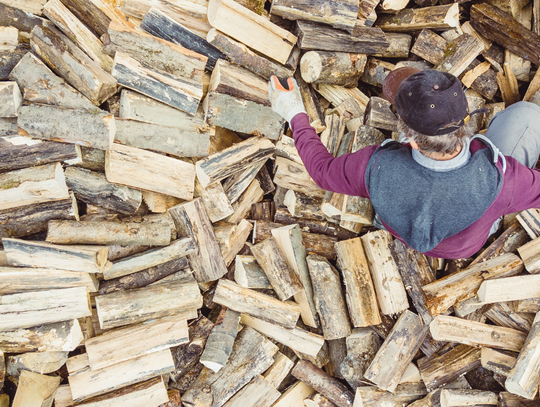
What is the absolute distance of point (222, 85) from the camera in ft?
10.8

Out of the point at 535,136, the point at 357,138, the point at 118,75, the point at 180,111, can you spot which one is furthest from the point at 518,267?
the point at 118,75

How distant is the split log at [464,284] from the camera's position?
329 cm

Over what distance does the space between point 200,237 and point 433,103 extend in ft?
6.90

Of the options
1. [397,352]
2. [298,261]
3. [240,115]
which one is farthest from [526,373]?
[240,115]

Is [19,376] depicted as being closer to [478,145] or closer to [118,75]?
[118,75]

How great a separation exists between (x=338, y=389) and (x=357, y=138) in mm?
2200

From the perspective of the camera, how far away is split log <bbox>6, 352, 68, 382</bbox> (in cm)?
302

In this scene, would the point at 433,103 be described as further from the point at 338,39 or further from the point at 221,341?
the point at 221,341

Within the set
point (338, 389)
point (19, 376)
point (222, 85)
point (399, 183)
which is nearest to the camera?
point (399, 183)

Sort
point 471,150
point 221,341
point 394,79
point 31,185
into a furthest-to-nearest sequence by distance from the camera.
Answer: point 221,341 → point 394,79 → point 31,185 → point 471,150

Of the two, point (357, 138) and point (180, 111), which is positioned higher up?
point (357, 138)

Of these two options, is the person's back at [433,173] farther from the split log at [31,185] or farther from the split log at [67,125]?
the split log at [31,185]

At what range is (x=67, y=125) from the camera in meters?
2.97

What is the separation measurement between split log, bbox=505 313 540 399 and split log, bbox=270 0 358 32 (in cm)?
302
